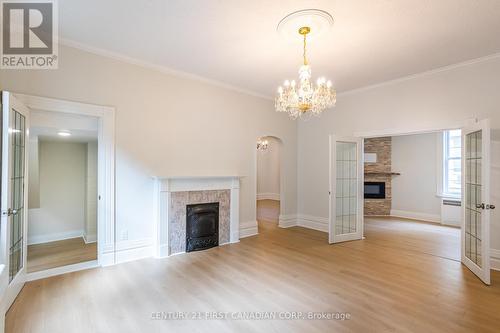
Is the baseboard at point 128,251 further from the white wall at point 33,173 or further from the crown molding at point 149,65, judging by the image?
the crown molding at point 149,65

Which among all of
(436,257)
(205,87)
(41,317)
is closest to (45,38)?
(205,87)

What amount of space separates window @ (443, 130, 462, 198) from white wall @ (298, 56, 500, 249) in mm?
3430

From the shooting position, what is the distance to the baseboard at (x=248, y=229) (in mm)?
5386

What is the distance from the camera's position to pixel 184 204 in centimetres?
443

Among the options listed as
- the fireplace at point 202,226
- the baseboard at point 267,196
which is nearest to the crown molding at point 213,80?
the fireplace at point 202,226

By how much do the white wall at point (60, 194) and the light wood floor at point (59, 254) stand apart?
0.92 ft

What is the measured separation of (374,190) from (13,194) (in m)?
8.74

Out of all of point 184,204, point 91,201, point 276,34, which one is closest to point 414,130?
point 276,34

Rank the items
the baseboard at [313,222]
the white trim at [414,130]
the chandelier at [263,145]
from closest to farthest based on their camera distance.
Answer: the white trim at [414,130] < the baseboard at [313,222] < the chandelier at [263,145]

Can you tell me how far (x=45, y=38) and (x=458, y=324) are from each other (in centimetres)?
569

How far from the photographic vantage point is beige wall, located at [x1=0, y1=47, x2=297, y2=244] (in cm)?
353

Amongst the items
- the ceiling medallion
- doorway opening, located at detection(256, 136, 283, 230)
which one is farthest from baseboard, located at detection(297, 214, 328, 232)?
doorway opening, located at detection(256, 136, 283, 230)

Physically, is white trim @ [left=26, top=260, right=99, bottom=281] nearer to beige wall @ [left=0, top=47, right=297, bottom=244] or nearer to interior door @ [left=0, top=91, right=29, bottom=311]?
interior door @ [left=0, top=91, right=29, bottom=311]

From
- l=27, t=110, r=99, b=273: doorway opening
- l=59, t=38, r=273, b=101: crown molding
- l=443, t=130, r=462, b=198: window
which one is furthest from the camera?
l=443, t=130, r=462, b=198: window
